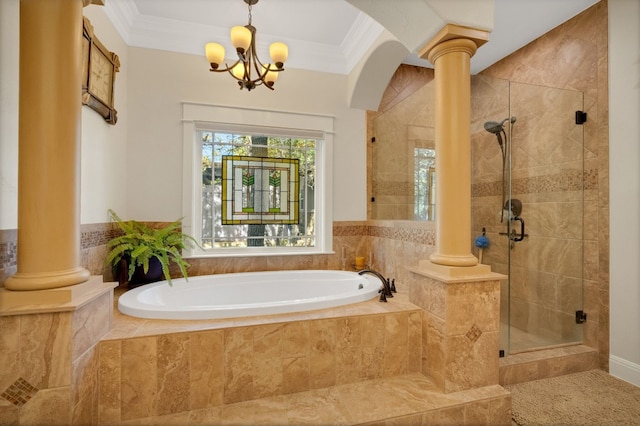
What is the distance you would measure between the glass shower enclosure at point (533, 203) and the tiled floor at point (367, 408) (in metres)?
0.89

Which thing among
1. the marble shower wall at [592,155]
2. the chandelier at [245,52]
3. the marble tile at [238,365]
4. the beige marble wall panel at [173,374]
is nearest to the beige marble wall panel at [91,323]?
the beige marble wall panel at [173,374]

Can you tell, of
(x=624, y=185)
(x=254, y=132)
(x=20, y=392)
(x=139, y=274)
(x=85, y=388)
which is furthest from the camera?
(x=254, y=132)

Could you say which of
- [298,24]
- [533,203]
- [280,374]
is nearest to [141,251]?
[280,374]

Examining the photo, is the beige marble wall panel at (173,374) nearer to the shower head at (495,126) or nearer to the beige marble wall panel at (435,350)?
the beige marble wall panel at (435,350)

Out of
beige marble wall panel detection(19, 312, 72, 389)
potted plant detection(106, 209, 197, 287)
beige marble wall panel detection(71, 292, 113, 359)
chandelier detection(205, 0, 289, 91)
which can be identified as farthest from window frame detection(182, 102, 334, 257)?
beige marble wall panel detection(19, 312, 72, 389)

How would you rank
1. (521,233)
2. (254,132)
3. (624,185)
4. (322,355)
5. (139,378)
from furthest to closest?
(254,132) < (521,233) < (624,185) < (322,355) < (139,378)

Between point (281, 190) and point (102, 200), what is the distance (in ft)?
4.67

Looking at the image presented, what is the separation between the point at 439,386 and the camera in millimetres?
1561

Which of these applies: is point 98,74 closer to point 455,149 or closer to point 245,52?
point 245,52

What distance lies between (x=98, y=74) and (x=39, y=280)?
4.97 ft

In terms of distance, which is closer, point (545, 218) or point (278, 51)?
point (278, 51)

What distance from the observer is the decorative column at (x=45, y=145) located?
45.7 inches

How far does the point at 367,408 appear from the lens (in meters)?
1.39

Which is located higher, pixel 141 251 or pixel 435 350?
pixel 141 251
